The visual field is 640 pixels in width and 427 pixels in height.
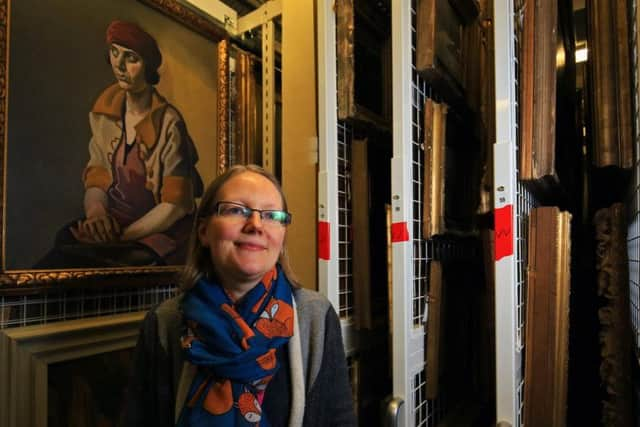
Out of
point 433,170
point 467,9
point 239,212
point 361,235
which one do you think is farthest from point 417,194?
point 467,9

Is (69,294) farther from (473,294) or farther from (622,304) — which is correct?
(622,304)

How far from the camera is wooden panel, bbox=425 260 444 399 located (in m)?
1.03

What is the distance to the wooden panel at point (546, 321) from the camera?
0.83 m

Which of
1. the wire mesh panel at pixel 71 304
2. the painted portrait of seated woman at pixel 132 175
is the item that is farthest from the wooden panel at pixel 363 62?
the wire mesh panel at pixel 71 304

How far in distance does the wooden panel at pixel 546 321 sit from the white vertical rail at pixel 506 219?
5 cm

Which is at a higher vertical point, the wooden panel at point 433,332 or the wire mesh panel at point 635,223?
the wire mesh panel at point 635,223

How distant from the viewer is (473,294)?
1.44 m

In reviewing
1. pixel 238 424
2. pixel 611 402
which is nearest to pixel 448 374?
pixel 611 402

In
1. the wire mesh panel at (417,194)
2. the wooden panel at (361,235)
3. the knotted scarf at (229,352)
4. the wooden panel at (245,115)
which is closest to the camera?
the knotted scarf at (229,352)

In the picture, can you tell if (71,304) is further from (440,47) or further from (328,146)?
(440,47)

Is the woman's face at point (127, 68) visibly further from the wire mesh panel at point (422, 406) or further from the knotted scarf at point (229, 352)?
the wire mesh panel at point (422, 406)

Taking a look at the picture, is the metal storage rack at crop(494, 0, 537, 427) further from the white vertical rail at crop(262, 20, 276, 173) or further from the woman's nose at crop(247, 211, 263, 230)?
the white vertical rail at crop(262, 20, 276, 173)

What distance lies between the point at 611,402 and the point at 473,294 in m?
0.53

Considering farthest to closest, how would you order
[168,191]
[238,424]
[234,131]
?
[234,131] → [168,191] → [238,424]
